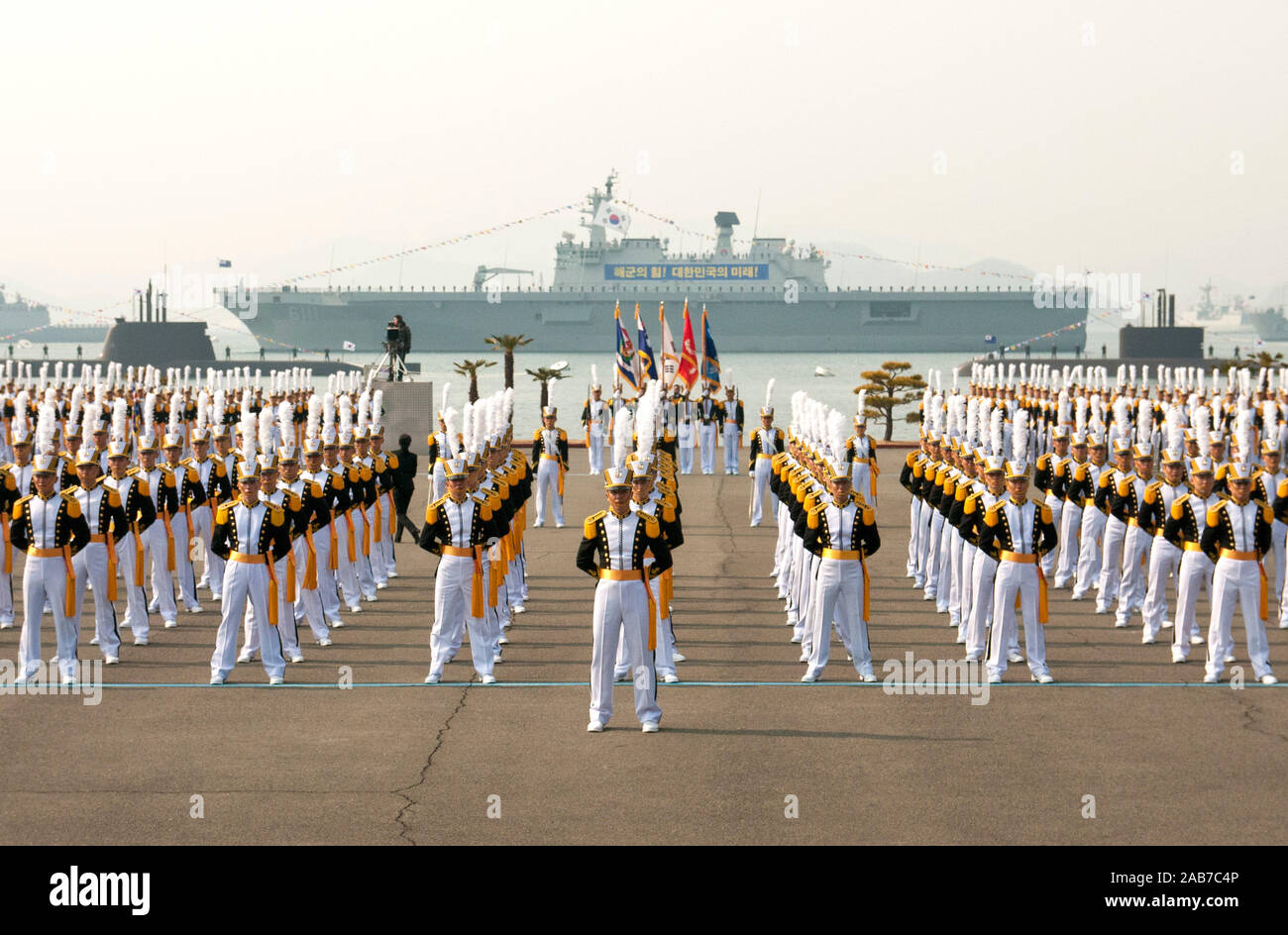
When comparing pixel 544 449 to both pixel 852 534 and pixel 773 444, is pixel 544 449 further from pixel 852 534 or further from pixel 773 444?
pixel 852 534

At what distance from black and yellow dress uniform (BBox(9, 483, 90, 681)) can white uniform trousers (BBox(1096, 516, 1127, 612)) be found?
10.3m

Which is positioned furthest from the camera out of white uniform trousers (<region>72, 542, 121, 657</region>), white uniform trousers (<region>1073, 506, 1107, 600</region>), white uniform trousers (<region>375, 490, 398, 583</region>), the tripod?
the tripod

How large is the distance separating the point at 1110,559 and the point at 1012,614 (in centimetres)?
400

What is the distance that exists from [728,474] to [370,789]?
25.8 metres

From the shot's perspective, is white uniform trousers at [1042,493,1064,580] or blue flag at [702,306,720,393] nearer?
white uniform trousers at [1042,493,1064,580]

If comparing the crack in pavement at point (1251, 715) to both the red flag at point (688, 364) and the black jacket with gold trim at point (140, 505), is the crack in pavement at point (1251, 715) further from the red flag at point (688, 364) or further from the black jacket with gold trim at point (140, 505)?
the red flag at point (688, 364)

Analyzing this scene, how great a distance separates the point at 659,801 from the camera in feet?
28.2

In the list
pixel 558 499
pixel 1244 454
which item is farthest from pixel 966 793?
pixel 558 499

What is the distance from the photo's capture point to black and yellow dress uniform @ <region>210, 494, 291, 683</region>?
1197 cm

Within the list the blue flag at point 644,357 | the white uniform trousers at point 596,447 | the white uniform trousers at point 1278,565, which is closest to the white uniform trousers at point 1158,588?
the white uniform trousers at point 1278,565

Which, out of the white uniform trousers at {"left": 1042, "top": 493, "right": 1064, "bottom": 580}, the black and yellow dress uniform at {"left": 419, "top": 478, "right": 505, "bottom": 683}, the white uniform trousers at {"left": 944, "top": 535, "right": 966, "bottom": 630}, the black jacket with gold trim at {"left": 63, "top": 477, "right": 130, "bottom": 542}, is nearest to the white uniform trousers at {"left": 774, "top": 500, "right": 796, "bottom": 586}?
the white uniform trousers at {"left": 944, "top": 535, "right": 966, "bottom": 630}

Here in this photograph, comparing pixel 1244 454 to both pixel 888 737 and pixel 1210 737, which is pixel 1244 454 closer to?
pixel 1210 737

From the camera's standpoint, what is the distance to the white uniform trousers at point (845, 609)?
12109 mm

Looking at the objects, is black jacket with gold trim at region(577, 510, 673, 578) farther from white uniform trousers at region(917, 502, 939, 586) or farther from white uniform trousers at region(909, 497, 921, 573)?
white uniform trousers at region(909, 497, 921, 573)
